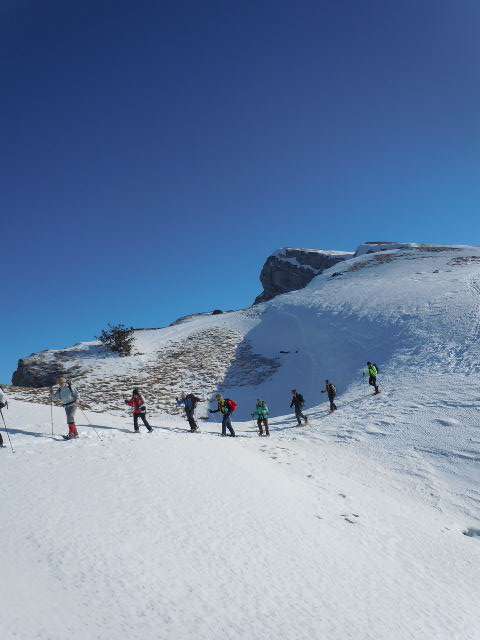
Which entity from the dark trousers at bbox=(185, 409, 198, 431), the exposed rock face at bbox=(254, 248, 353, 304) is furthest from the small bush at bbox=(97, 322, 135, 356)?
the exposed rock face at bbox=(254, 248, 353, 304)

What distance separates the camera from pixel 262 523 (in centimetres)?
698

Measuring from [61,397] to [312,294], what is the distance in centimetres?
3477

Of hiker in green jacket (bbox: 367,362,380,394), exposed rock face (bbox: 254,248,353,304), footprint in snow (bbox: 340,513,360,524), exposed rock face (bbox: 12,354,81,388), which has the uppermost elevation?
exposed rock face (bbox: 254,248,353,304)

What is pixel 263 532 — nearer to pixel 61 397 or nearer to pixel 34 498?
pixel 34 498

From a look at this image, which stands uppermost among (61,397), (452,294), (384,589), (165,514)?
(452,294)

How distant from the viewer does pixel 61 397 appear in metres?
12.3

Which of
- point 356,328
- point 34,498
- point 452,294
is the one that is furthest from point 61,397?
point 452,294

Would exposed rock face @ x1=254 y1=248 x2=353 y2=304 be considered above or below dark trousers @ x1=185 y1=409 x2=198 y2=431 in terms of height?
above

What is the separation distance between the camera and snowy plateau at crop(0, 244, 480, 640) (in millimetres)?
4551

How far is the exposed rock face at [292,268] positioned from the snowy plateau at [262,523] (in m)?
65.4

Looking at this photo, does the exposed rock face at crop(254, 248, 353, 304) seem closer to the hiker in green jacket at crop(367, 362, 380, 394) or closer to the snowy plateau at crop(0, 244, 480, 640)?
the snowy plateau at crop(0, 244, 480, 640)

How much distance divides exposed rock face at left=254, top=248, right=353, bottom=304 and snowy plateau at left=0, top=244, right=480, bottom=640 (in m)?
65.4

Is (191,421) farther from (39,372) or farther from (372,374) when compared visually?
(39,372)

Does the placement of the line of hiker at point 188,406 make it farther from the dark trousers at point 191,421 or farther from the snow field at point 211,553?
the snow field at point 211,553
